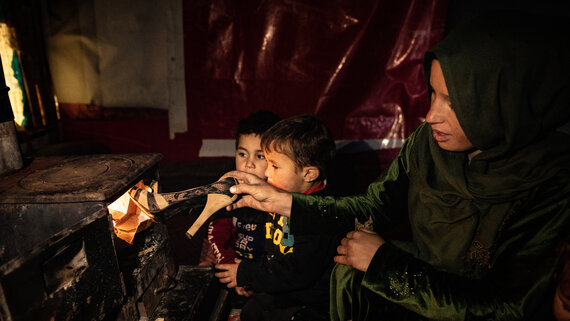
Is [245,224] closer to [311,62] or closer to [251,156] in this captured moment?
[251,156]

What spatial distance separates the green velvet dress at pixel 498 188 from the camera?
110 centimetres

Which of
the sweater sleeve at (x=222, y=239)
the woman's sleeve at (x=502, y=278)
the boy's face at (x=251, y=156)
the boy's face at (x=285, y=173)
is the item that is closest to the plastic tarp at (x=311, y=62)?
the boy's face at (x=251, y=156)

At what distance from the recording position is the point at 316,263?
1.82 metres

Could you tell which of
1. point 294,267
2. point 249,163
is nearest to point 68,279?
point 294,267

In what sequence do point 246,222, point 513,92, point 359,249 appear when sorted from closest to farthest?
point 513,92 < point 359,249 < point 246,222

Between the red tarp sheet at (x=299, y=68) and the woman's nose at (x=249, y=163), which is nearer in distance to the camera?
the woman's nose at (x=249, y=163)

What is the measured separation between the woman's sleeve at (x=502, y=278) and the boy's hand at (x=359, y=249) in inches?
2.0

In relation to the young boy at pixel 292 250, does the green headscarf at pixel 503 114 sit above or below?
above

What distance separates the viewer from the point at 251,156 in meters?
2.39

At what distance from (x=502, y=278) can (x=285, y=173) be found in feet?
4.14

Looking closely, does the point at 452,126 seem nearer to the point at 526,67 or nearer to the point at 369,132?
the point at 526,67

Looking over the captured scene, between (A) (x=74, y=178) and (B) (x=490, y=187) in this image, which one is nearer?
(B) (x=490, y=187)

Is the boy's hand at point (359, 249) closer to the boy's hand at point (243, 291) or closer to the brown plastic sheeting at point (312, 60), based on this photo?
the boy's hand at point (243, 291)

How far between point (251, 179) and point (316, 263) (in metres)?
0.67
